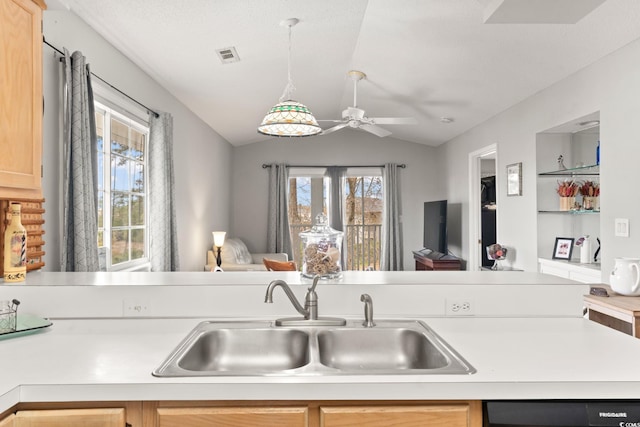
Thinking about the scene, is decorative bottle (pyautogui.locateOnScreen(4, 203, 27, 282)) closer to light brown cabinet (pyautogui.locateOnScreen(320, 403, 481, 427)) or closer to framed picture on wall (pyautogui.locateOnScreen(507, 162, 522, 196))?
light brown cabinet (pyautogui.locateOnScreen(320, 403, 481, 427))

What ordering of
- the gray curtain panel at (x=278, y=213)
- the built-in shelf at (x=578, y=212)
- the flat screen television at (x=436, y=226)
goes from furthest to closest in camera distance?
the gray curtain panel at (x=278, y=213), the flat screen television at (x=436, y=226), the built-in shelf at (x=578, y=212)

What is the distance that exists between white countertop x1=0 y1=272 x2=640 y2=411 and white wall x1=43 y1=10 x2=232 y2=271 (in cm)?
89

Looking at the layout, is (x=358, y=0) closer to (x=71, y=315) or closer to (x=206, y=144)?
(x=71, y=315)

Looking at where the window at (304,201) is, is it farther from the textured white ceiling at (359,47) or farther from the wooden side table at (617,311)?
the wooden side table at (617,311)

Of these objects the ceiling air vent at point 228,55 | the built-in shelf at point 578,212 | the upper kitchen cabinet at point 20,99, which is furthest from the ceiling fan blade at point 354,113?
the upper kitchen cabinet at point 20,99

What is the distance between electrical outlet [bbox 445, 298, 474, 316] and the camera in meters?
1.72

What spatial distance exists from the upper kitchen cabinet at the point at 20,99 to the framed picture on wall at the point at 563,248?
13.5 feet

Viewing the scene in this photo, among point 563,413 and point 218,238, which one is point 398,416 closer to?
point 563,413

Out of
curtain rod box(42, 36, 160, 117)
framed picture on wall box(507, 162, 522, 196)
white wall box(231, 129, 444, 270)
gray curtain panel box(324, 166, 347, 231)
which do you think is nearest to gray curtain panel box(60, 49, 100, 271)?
curtain rod box(42, 36, 160, 117)

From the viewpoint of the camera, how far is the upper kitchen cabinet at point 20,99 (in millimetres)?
1609

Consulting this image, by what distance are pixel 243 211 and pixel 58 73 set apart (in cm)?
532

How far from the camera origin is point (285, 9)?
313cm

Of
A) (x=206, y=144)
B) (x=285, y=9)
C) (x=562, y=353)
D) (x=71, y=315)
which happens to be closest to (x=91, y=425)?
(x=71, y=315)

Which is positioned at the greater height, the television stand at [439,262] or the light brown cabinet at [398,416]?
the light brown cabinet at [398,416]
